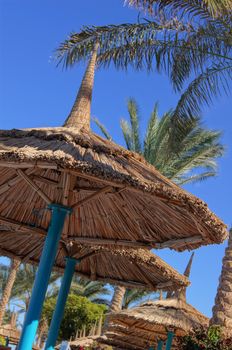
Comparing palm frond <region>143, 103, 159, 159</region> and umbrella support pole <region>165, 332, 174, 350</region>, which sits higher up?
palm frond <region>143, 103, 159, 159</region>

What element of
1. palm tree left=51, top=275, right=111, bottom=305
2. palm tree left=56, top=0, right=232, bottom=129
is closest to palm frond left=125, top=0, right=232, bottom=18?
palm tree left=56, top=0, right=232, bottom=129

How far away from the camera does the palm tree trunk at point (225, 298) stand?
11414 mm

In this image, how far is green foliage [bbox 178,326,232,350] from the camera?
8617 millimetres

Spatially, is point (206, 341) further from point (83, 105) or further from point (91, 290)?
point (91, 290)

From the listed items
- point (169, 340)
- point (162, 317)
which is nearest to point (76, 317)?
point (169, 340)

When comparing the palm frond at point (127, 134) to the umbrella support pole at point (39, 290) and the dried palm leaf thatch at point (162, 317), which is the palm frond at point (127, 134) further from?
the umbrella support pole at point (39, 290)

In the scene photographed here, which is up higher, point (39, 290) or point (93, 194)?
point (93, 194)

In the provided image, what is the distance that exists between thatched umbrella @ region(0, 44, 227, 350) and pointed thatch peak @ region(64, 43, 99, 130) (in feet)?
0.05

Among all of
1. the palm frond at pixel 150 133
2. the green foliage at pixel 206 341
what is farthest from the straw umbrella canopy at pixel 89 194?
the palm frond at pixel 150 133

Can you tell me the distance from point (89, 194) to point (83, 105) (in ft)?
4.23

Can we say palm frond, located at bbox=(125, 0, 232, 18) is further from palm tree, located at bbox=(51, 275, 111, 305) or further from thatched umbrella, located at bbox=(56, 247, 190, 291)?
palm tree, located at bbox=(51, 275, 111, 305)

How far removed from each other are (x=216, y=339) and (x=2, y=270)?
34.4 metres

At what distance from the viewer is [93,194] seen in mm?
6570

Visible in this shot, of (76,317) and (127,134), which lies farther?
(76,317)
